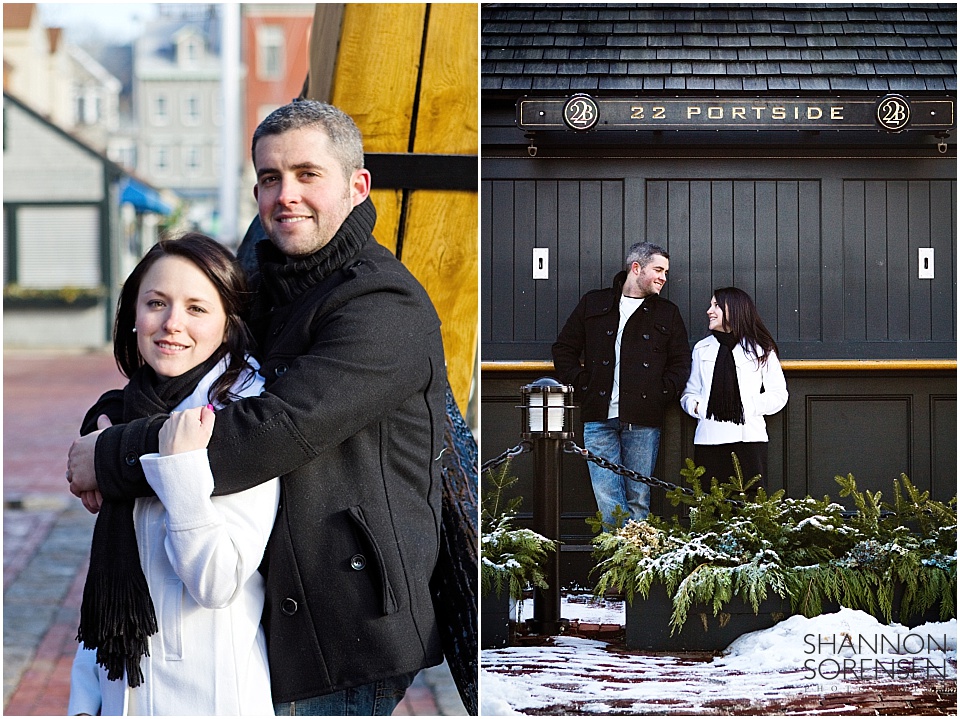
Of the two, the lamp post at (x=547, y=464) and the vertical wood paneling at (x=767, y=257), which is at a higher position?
the vertical wood paneling at (x=767, y=257)

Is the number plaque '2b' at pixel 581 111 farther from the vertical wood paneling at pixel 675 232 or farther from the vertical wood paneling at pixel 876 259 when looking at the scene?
the vertical wood paneling at pixel 876 259

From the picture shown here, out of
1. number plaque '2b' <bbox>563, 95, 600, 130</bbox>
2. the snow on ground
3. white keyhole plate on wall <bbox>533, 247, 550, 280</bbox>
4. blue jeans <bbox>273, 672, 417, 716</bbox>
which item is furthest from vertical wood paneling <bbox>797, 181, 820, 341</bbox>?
blue jeans <bbox>273, 672, 417, 716</bbox>

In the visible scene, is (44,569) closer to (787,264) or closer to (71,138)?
(787,264)

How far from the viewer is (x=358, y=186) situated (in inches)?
109

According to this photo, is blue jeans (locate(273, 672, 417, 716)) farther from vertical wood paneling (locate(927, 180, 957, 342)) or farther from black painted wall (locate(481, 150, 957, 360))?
vertical wood paneling (locate(927, 180, 957, 342))

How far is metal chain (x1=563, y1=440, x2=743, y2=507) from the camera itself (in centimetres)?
367

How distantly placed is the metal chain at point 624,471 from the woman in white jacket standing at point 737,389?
9 centimetres

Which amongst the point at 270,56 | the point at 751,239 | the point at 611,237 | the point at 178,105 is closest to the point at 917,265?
the point at 751,239

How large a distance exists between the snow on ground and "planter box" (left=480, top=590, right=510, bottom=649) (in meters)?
0.03

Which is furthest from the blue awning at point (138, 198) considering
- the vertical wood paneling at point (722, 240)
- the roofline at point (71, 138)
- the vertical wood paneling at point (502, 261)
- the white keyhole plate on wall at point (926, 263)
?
the white keyhole plate on wall at point (926, 263)

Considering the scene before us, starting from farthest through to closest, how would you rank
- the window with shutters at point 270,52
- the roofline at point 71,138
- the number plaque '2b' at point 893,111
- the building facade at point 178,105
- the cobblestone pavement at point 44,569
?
the window with shutters at point 270,52
the building facade at point 178,105
the roofline at point 71,138
the cobblestone pavement at point 44,569
the number plaque '2b' at point 893,111

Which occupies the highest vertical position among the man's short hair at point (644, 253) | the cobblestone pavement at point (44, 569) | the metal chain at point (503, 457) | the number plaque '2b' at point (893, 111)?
the number plaque '2b' at point (893, 111)

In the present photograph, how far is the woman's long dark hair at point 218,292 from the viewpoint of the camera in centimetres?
267

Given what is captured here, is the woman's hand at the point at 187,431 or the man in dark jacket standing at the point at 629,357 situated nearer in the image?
the woman's hand at the point at 187,431
